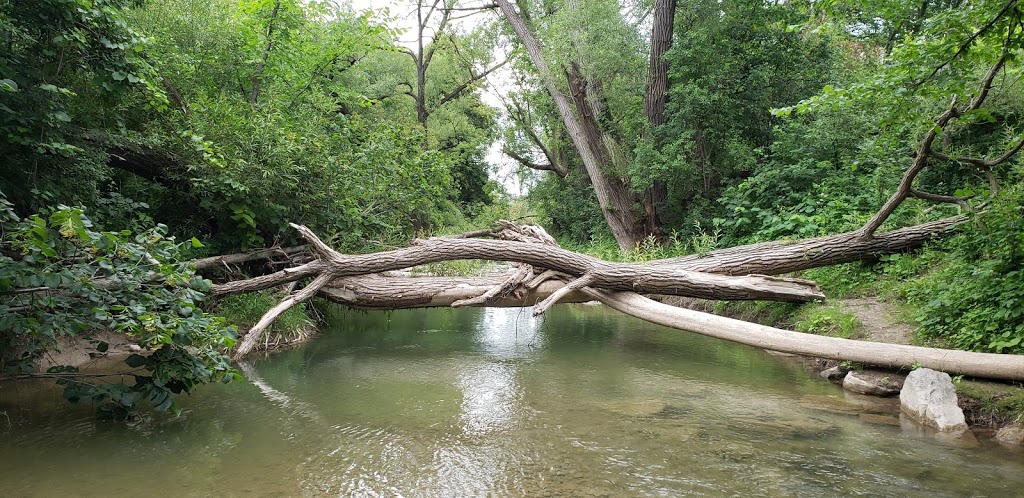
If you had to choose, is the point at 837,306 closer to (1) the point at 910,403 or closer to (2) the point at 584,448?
(1) the point at 910,403

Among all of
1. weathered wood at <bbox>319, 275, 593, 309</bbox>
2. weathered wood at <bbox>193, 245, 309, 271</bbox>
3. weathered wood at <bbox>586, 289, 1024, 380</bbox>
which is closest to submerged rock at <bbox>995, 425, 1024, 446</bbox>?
weathered wood at <bbox>586, 289, 1024, 380</bbox>

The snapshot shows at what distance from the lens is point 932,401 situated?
187 inches

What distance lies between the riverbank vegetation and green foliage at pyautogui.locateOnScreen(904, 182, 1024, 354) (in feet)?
0.08

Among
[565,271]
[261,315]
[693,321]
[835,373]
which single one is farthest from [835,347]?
[261,315]

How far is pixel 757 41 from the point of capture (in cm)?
1210

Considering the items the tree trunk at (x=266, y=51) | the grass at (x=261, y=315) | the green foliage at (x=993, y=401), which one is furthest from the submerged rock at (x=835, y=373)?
the tree trunk at (x=266, y=51)

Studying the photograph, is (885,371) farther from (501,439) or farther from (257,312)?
(257,312)

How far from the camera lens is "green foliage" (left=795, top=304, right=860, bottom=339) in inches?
258

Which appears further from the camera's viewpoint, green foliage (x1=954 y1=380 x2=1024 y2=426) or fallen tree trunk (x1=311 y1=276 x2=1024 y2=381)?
fallen tree trunk (x1=311 y1=276 x2=1024 y2=381)

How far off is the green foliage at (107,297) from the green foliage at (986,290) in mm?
6480

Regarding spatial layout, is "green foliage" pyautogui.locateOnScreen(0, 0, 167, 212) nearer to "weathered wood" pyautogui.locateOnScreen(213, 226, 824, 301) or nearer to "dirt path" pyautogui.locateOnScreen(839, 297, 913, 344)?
"weathered wood" pyautogui.locateOnScreen(213, 226, 824, 301)

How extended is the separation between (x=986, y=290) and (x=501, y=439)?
487 centimetres

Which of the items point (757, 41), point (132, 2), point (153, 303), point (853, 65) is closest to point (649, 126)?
point (757, 41)

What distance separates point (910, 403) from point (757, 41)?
936 cm
